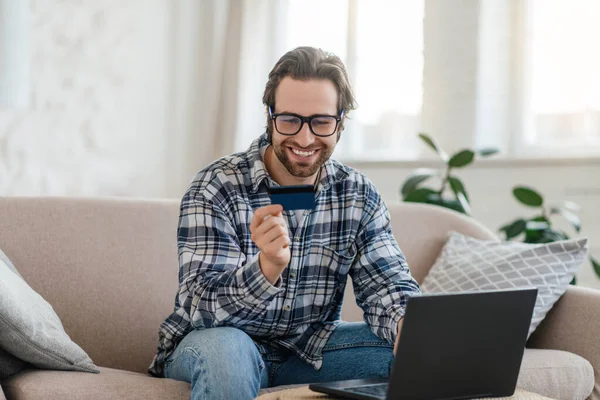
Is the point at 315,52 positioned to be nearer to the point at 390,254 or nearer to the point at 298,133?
the point at 298,133

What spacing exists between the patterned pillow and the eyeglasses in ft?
2.39

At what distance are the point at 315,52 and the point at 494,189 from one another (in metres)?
2.40

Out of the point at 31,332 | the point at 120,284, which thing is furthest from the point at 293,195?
the point at 120,284

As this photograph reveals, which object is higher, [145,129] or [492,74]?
[492,74]

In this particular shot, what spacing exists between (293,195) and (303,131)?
344 mm

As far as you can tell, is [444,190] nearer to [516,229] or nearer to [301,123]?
[516,229]

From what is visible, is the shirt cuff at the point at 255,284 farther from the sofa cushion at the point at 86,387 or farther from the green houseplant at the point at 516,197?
the green houseplant at the point at 516,197

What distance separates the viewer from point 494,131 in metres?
4.02

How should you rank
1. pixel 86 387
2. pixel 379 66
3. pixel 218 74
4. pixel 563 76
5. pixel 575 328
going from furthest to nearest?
pixel 218 74
pixel 379 66
pixel 563 76
pixel 575 328
pixel 86 387

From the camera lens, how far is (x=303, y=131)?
170 cm

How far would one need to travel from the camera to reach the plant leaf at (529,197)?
119 inches

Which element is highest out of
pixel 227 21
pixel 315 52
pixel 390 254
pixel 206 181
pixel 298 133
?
pixel 227 21

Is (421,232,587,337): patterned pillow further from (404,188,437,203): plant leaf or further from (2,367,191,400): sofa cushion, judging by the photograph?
(2,367,191,400): sofa cushion

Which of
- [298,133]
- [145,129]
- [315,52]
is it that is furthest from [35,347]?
[145,129]
